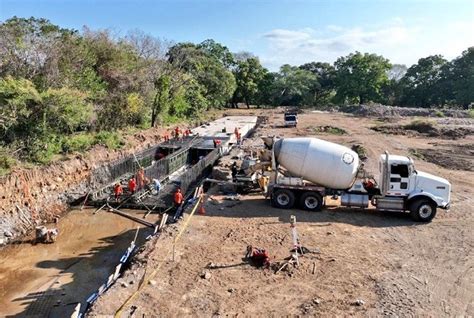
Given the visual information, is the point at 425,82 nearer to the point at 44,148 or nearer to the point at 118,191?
the point at 118,191

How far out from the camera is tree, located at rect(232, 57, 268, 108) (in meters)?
68.9

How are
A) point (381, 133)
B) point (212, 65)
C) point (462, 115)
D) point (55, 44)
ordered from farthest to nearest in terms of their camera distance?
point (212, 65), point (462, 115), point (381, 133), point (55, 44)

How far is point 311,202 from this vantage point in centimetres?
1719

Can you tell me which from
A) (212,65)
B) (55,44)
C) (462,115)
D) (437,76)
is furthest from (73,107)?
(437,76)

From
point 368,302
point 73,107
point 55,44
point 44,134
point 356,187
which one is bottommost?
point 368,302

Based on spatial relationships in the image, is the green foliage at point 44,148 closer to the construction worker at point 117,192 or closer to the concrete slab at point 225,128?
the construction worker at point 117,192

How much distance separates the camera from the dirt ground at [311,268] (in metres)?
10.2

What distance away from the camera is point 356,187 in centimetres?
1703

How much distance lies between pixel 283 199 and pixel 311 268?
18.3ft

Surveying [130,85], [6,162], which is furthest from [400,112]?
[6,162]

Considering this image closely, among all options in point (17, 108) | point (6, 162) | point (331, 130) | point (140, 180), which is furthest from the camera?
point (331, 130)

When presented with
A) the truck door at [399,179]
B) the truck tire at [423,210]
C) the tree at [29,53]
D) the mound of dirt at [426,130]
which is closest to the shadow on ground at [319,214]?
the truck tire at [423,210]

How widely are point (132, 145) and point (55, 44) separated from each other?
8657 millimetres

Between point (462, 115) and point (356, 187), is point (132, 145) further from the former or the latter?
point (462, 115)
